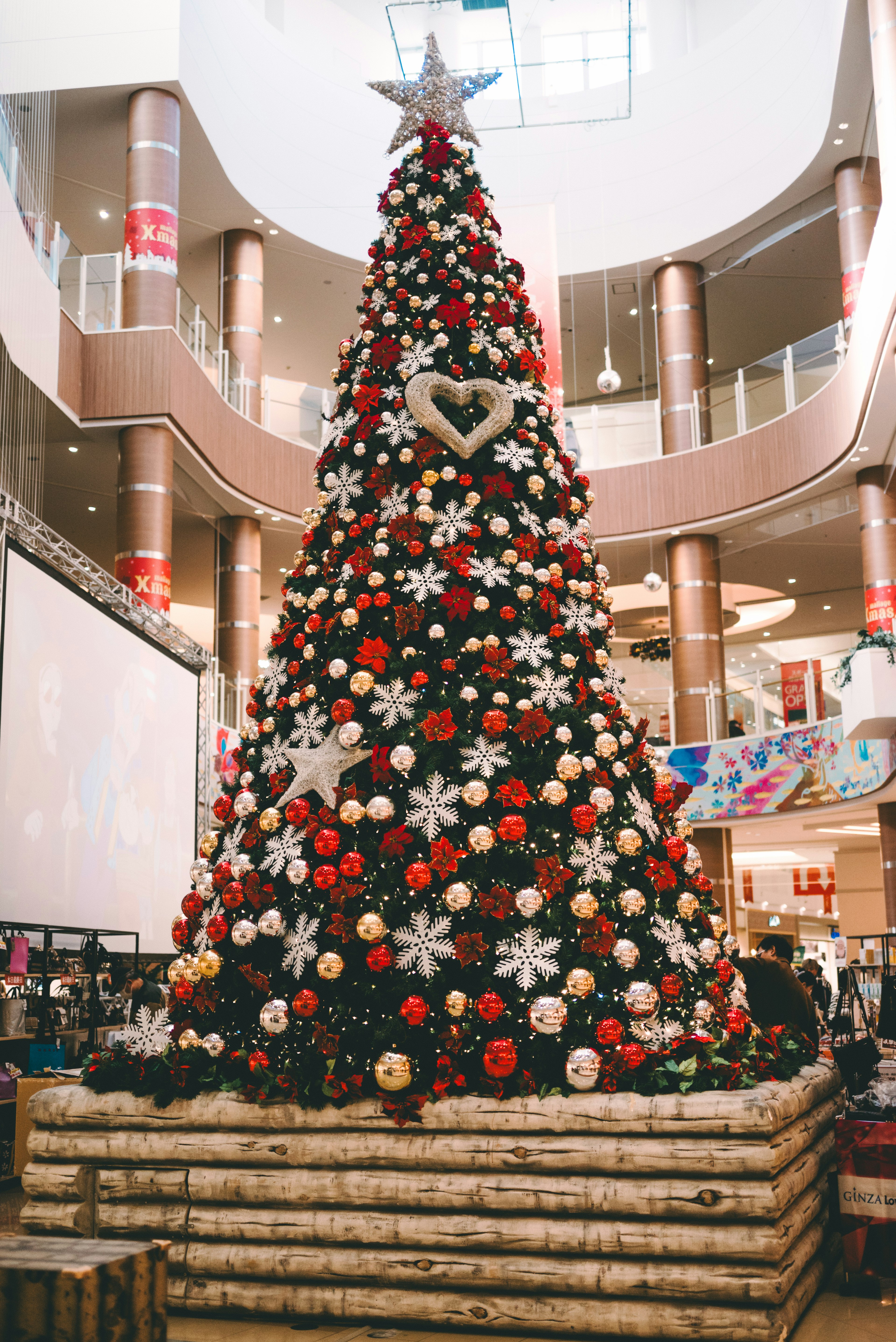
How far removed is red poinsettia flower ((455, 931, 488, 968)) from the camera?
2.64m

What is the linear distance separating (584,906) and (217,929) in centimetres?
98

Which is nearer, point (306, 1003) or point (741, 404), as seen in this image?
point (306, 1003)

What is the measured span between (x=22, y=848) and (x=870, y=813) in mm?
11331

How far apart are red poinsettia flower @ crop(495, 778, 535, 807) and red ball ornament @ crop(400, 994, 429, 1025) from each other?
21.0 inches

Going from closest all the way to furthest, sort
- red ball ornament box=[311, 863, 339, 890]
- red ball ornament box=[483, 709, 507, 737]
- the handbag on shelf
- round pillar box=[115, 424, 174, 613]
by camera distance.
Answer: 1. red ball ornament box=[311, 863, 339, 890]
2. red ball ornament box=[483, 709, 507, 737]
3. the handbag on shelf
4. round pillar box=[115, 424, 174, 613]

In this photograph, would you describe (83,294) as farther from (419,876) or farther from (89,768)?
(419,876)

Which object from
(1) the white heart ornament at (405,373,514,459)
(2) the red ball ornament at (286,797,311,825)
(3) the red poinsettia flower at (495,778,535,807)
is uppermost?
(1) the white heart ornament at (405,373,514,459)

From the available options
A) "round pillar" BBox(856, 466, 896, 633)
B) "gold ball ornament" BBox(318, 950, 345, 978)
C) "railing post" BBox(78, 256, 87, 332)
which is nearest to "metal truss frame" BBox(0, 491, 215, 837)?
"railing post" BBox(78, 256, 87, 332)

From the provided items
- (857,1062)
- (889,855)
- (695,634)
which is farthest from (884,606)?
(857,1062)

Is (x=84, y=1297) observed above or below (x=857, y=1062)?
above

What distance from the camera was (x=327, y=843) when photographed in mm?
2781

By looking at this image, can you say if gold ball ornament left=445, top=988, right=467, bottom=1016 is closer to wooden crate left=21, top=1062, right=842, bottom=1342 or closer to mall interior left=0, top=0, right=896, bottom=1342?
wooden crate left=21, top=1062, right=842, bottom=1342

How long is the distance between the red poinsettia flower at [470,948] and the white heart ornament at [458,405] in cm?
142

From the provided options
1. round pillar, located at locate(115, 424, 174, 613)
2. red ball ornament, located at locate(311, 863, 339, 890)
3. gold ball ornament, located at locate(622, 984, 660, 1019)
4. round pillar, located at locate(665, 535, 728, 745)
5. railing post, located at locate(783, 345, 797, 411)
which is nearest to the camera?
gold ball ornament, located at locate(622, 984, 660, 1019)
